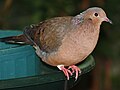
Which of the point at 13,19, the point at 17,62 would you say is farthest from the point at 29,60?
the point at 13,19

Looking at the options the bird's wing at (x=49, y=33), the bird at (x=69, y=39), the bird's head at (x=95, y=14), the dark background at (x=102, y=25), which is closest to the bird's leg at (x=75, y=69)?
the bird at (x=69, y=39)

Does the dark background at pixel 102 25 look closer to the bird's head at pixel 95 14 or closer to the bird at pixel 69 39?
the bird at pixel 69 39

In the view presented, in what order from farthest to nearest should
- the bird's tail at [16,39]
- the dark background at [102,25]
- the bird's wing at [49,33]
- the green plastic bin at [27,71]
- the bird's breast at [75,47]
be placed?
the dark background at [102,25] → the bird's tail at [16,39] → the bird's wing at [49,33] → the bird's breast at [75,47] → the green plastic bin at [27,71]

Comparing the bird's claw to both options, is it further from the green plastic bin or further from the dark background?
the dark background

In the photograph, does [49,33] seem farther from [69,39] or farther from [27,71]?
[27,71]

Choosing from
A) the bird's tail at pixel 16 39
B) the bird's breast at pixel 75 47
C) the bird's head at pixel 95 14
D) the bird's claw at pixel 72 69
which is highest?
the bird's head at pixel 95 14
